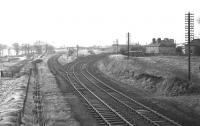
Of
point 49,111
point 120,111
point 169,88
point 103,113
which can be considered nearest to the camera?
point 103,113

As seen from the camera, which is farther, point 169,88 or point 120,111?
point 169,88

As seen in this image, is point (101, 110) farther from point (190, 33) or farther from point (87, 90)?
point (190, 33)

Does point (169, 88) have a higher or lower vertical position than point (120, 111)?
higher

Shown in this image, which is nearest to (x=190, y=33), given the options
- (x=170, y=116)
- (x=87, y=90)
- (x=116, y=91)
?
(x=116, y=91)

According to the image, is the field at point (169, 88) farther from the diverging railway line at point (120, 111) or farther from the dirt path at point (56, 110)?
the dirt path at point (56, 110)

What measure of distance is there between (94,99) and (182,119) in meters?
9.47

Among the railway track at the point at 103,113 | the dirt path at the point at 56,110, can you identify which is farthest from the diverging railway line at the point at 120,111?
the dirt path at the point at 56,110

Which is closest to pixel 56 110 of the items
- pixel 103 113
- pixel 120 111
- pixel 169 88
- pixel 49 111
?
pixel 49 111

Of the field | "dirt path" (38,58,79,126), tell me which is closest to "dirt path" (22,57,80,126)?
"dirt path" (38,58,79,126)

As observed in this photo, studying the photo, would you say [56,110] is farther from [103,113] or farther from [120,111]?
[120,111]

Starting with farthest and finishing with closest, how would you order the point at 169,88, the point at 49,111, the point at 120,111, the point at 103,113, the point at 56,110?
the point at 169,88 < the point at 56,110 < the point at 49,111 < the point at 120,111 < the point at 103,113

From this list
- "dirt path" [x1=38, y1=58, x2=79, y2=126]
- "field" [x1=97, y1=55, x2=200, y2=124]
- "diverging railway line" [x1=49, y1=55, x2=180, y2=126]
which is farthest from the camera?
"field" [x1=97, y1=55, x2=200, y2=124]

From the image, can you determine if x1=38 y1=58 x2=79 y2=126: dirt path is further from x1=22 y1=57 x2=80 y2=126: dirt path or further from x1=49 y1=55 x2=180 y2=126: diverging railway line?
x1=49 y1=55 x2=180 y2=126: diverging railway line

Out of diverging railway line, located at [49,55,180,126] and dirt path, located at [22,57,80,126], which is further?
dirt path, located at [22,57,80,126]
